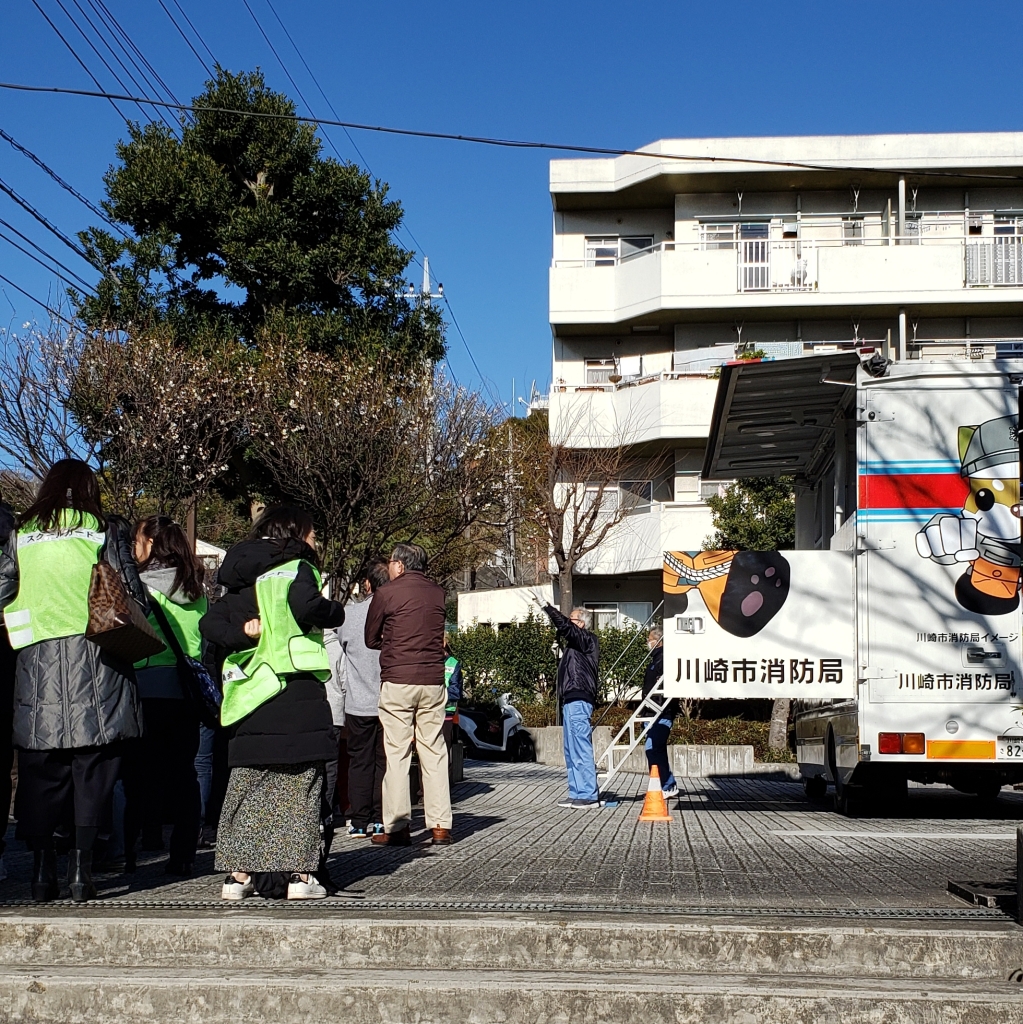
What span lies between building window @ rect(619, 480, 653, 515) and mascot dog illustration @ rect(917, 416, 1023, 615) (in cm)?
2119

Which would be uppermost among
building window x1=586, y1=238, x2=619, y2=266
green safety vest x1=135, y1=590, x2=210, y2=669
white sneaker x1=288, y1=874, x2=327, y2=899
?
building window x1=586, y1=238, x2=619, y2=266

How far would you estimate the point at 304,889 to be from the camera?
6105 millimetres

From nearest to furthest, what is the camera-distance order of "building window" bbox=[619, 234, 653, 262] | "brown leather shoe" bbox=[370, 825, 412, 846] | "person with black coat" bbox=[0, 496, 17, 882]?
1. "person with black coat" bbox=[0, 496, 17, 882]
2. "brown leather shoe" bbox=[370, 825, 412, 846]
3. "building window" bbox=[619, 234, 653, 262]

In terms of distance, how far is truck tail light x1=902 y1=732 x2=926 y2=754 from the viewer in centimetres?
994

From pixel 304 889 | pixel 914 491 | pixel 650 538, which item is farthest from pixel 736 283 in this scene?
pixel 304 889

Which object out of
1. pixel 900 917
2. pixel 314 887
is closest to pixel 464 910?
pixel 314 887

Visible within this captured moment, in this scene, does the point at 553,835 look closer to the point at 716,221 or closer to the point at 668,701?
the point at 668,701

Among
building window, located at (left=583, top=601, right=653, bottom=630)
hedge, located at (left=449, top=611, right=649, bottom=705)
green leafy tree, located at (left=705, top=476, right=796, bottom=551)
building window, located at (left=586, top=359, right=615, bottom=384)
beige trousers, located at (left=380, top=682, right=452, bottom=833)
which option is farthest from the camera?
building window, located at (left=586, top=359, right=615, bottom=384)

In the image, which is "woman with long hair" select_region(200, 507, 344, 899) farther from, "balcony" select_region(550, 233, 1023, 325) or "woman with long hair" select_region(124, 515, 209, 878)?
"balcony" select_region(550, 233, 1023, 325)

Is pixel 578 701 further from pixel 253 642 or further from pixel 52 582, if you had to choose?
pixel 52 582

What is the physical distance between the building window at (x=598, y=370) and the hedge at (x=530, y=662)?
6157 millimetres

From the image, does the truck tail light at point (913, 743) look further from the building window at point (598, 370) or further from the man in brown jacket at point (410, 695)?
the building window at point (598, 370)

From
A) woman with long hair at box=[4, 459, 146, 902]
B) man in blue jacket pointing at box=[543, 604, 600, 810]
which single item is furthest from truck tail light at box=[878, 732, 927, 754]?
woman with long hair at box=[4, 459, 146, 902]

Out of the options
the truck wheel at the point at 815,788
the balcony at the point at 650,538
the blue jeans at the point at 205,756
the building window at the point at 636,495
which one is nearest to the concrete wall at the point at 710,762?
the truck wheel at the point at 815,788
